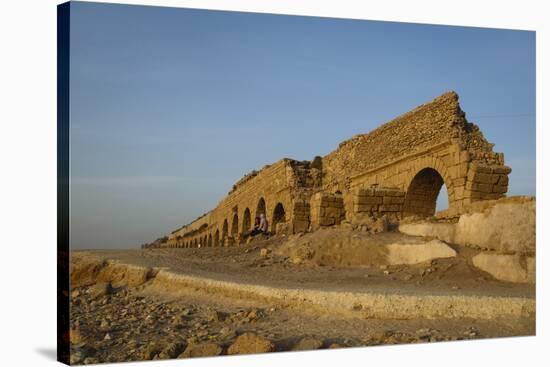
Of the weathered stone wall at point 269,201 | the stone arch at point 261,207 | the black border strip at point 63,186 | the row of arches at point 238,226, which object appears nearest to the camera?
the black border strip at point 63,186

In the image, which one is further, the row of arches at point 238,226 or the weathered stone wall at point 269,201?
the row of arches at point 238,226

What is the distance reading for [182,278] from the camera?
7895mm

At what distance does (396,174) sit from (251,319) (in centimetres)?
865

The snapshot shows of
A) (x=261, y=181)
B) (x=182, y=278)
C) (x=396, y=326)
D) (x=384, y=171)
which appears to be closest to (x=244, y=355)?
(x=396, y=326)

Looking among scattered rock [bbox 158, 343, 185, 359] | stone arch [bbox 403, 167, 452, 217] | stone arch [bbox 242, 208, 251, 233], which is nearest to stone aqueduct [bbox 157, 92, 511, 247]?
stone arch [bbox 403, 167, 452, 217]

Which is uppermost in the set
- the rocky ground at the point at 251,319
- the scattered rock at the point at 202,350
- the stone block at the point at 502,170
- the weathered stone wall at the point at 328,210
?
the stone block at the point at 502,170

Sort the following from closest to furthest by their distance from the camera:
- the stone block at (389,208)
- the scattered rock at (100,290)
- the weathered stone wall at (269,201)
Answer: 1. the scattered rock at (100,290)
2. the stone block at (389,208)
3. the weathered stone wall at (269,201)

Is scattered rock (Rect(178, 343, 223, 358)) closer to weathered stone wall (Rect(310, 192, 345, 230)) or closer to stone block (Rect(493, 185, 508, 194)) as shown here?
stone block (Rect(493, 185, 508, 194))

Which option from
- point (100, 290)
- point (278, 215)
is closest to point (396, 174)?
point (278, 215)

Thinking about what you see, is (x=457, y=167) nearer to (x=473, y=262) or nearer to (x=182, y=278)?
(x=473, y=262)

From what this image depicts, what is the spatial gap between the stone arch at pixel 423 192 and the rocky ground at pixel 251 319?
16.0 ft

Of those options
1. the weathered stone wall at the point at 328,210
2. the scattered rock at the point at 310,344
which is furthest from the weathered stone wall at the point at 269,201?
the scattered rock at the point at 310,344

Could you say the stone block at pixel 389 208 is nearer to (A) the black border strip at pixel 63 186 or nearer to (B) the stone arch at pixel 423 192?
(B) the stone arch at pixel 423 192

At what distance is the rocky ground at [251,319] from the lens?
5.79 meters
